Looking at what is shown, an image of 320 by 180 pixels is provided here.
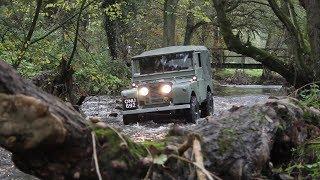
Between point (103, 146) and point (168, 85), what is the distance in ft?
29.0

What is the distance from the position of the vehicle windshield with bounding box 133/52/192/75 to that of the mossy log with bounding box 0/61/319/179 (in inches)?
310

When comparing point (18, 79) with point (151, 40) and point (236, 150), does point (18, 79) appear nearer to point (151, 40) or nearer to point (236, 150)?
point (236, 150)

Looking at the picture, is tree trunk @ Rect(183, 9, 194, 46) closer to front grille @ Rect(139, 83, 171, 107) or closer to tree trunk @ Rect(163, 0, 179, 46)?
tree trunk @ Rect(163, 0, 179, 46)

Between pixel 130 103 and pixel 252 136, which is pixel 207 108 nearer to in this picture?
pixel 130 103

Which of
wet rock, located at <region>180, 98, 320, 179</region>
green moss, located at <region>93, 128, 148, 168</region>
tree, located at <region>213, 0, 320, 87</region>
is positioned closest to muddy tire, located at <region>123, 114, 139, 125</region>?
tree, located at <region>213, 0, 320, 87</region>

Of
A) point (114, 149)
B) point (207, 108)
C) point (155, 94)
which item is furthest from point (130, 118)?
point (114, 149)

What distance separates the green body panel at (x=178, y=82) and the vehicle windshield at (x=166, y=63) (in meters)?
0.11

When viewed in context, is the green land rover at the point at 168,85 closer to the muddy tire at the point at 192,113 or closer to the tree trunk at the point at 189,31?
the muddy tire at the point at 192,113

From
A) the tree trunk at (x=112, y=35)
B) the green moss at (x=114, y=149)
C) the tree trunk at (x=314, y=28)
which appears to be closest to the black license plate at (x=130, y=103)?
the tree trunk at (x=314, y=28)

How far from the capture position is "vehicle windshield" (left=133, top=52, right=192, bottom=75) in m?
13.2

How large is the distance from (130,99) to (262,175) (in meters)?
7.74

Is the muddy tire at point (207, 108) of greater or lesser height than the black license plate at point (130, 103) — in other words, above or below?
below

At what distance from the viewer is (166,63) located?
43.3ft

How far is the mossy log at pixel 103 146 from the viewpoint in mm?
2945
